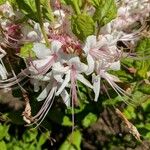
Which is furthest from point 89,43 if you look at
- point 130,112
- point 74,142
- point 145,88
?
point 74,142

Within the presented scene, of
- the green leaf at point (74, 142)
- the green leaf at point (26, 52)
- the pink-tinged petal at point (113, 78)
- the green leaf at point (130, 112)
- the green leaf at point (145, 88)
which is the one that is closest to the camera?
the green leaf at point (26, 52)

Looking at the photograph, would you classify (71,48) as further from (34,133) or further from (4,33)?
(34,133)

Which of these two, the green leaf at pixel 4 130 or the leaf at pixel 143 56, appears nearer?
the leaf at pixel 143 56

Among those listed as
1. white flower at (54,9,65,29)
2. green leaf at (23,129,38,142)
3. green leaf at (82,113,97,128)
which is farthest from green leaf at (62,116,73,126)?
white flower at (54,9,65,29)

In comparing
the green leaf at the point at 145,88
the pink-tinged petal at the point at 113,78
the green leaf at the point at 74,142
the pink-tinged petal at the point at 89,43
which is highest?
the pink-tinged petal at the point at 89,43

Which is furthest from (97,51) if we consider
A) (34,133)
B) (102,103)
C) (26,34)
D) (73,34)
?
(34,133)

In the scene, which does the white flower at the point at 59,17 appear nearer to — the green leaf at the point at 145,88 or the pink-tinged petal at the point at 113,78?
the pink-tinged petal at the point at 113,78

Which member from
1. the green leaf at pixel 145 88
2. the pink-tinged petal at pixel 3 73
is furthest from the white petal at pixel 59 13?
the green leaf at pixel 145 88
